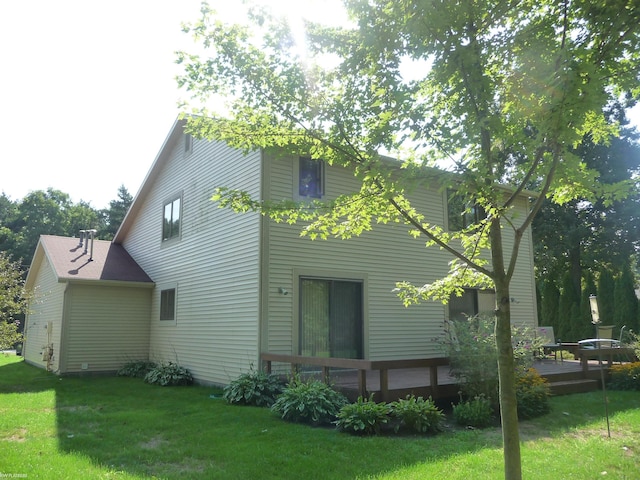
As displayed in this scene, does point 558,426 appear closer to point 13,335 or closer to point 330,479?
point 330,479

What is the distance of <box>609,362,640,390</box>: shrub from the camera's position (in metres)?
10.8

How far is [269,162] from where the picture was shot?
36.4ft

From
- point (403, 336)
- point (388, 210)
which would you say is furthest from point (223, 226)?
point (388, 210)

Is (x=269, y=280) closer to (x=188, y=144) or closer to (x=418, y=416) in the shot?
(x=418, y=416)

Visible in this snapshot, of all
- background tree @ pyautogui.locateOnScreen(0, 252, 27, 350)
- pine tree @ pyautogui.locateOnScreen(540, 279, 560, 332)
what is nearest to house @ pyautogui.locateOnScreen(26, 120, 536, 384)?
background tree @ pyautogui.locateOnScreen(0, 252, 27, 350)

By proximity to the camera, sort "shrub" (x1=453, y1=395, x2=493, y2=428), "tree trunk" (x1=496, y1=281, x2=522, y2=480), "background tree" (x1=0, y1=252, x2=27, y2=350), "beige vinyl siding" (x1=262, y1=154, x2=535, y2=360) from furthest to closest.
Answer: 1. "background tree" (x1=0, y1=252, x2=27, y2=350)
2. "beige vinyl siding" (x1=262, y1=154, x2=535, y2=360)
3. "shrub" (x1=453, y1=395, x2=493, y2=428)
4. "tree trunk" (x1=496, y1=281, x2=522, y2=480)

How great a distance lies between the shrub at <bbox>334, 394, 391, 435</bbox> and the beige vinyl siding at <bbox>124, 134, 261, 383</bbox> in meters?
3.63

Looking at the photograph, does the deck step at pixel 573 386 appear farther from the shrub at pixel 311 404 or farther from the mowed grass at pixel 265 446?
the shrub at pixel 311 404

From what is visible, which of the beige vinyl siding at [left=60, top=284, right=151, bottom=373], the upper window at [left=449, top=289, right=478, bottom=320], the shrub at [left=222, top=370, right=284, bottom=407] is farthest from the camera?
the beige vinyl siding at [left=60, top=284, right=151, bottom=373]

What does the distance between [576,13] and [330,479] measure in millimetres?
4730

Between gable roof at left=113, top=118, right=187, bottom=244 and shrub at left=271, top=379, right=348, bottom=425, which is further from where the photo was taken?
gable roof at left=113, top=118, right=187, bottom=244

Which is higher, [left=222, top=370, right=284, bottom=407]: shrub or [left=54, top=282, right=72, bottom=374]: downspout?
[left=54, top=282, right=72, bottom=374]: downspout

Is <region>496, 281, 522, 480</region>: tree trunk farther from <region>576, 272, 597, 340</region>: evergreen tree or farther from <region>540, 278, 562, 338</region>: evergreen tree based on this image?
<region>540, 278, 562, 338</region>: evergreen tree

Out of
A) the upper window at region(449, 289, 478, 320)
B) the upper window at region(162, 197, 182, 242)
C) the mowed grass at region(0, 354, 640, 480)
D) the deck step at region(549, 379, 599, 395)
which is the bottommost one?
the mowed grass at region(0, 354, 640, 480)
